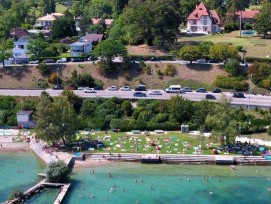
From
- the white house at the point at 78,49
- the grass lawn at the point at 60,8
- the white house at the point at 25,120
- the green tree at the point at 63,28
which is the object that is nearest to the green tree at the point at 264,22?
the white house at the point at 78,49

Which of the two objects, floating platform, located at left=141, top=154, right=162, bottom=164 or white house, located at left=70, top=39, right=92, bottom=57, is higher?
white house, located at left=70, top=39, right=92, bottom=57

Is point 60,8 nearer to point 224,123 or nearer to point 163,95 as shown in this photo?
point 163,95

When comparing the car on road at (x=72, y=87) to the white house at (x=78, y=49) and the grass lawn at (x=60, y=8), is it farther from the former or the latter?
the grass lawn at (x=60, y=8)

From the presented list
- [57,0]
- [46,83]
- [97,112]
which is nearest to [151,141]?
[97,112]

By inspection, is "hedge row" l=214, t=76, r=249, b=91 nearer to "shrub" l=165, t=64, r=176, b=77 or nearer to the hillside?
the hillside

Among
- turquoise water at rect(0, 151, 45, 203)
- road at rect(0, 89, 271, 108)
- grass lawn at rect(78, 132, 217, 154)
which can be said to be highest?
road at rect(0, 89, 271, 108)

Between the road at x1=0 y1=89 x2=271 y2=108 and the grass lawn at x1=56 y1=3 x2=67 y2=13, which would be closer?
the road at x1=0 y1=89 x2=271 y2=108

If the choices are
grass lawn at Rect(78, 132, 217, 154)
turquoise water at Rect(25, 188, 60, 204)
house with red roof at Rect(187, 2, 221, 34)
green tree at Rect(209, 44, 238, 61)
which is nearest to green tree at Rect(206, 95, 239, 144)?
grass lawn at Rect(78, 132, 217, 154)

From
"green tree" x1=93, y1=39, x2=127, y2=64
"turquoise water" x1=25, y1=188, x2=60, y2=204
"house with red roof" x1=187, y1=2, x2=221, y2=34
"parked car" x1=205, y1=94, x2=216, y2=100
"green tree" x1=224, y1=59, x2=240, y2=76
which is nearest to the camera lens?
"turquoise water" x1=25, y1=188, x2=60, y2=204
